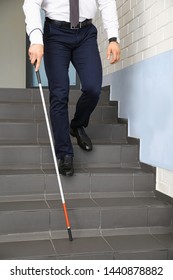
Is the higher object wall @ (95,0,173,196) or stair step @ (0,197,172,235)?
wall @ (95,0,173,196)

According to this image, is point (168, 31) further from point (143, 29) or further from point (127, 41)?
point (127, 41)

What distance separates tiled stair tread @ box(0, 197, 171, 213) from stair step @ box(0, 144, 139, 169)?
369mm

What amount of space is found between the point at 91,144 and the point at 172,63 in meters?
0.82

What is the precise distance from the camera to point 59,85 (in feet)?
7.32

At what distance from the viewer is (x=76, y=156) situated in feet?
8.63

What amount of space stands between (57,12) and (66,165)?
0.93m

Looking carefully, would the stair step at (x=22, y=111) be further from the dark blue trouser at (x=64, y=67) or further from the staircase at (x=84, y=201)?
the dark blue trouser at (x=64, y=67)

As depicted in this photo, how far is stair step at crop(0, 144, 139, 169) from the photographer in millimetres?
2547

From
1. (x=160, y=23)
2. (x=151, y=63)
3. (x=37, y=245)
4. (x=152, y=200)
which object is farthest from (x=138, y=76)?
(x=37, y=245)

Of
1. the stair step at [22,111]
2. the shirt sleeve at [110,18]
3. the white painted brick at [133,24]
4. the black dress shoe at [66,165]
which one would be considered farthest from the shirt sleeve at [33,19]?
the stair step at [22,111]

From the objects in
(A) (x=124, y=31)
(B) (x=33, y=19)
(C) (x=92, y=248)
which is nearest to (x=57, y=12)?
(B) (x=33, y=19)

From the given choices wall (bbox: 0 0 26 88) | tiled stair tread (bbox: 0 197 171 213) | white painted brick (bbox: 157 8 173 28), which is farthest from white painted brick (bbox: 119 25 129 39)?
wall (bbox: 0 0 26 88)

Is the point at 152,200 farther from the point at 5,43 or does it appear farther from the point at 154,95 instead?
the point at 5,43

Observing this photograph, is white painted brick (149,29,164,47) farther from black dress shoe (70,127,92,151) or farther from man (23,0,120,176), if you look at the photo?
black dress shoe (70,127,92,151)
